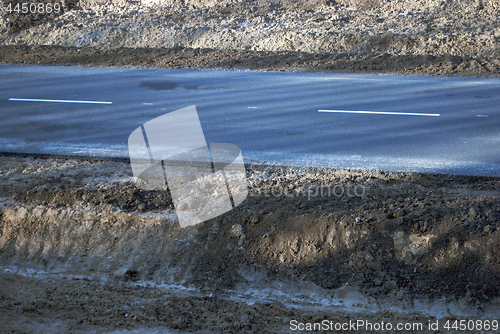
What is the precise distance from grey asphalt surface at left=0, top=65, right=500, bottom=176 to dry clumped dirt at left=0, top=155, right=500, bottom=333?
1197mm

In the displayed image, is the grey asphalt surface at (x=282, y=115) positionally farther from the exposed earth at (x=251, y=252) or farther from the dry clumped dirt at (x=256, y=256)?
the dry clumped dirt at (x=256, y=256)

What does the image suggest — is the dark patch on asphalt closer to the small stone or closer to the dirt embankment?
the dirt embankment

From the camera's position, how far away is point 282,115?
9.84 metres

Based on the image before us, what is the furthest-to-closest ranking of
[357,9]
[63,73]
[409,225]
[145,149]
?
[357,9], [63,73], [145,149], [409,225]

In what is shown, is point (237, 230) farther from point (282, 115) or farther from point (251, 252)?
point (282, 115)

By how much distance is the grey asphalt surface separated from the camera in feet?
26.7

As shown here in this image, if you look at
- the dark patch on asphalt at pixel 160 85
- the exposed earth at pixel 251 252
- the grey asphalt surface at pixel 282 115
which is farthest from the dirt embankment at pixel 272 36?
the exposed earth at pixel 251 252

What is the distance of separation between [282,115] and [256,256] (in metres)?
4.62

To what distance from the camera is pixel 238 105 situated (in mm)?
10469

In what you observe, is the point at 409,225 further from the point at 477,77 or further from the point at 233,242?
the point at 477,77

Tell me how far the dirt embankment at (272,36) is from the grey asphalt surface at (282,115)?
1.17 meters

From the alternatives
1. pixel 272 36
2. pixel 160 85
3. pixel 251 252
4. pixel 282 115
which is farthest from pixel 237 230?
pixel 272 36

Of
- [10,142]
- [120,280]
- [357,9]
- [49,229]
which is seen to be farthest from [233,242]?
[357,9]

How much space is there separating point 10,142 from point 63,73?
4.90m
